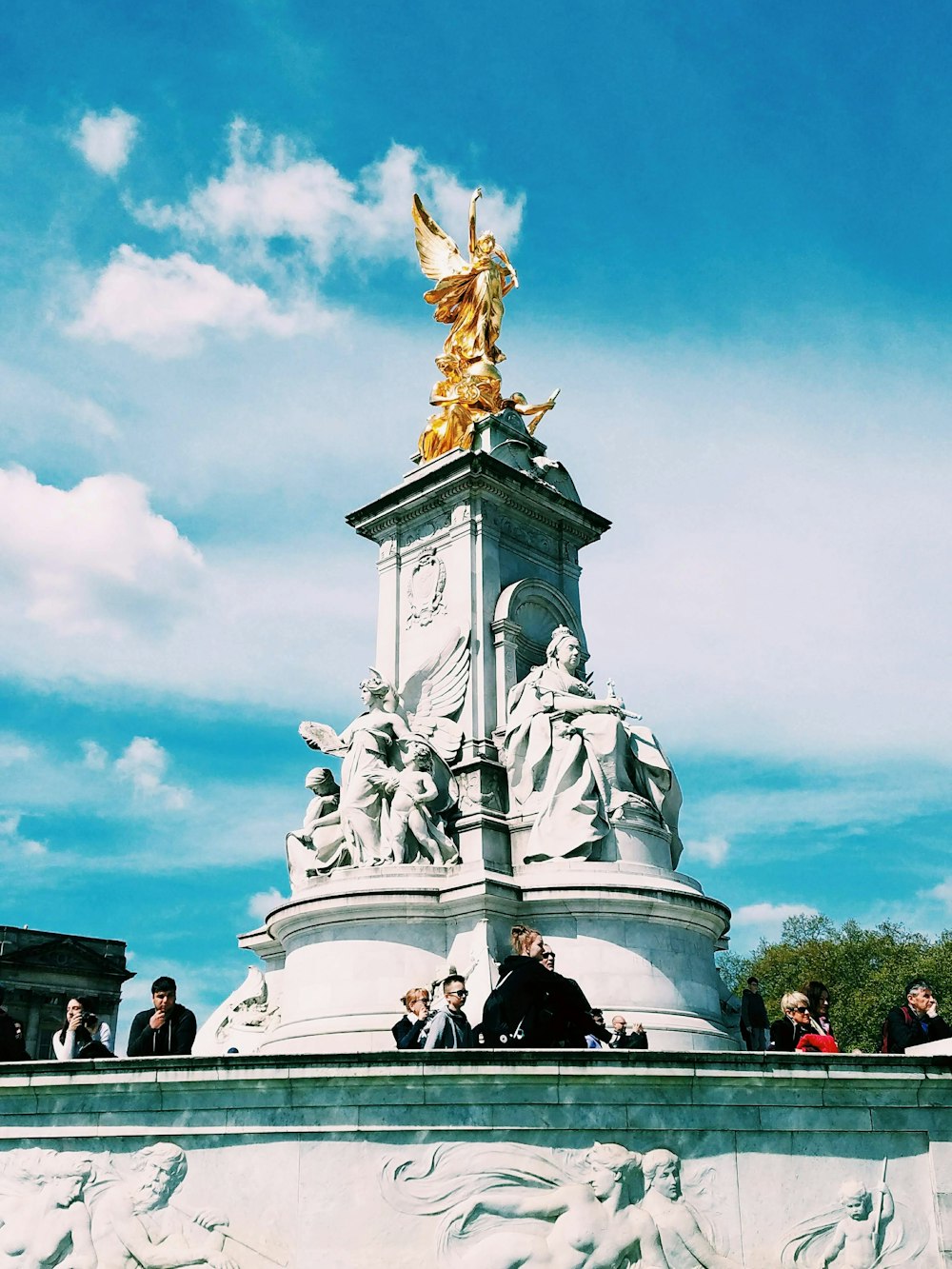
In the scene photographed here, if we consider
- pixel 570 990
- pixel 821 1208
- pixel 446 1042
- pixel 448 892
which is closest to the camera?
pixel 821 1208

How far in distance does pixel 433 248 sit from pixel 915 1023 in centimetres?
1910

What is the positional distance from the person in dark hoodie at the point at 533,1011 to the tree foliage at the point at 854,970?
38491 mm

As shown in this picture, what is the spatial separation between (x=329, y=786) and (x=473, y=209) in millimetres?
12256

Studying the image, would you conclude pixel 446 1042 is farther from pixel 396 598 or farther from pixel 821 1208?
pixel 396 598

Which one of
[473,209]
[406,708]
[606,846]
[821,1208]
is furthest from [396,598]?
[821,1208]

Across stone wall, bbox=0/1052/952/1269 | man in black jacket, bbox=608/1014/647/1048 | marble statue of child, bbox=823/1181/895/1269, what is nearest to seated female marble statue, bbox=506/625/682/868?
man in black jacket, bbox=608/1014/647/1048

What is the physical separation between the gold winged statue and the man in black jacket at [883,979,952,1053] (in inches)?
586

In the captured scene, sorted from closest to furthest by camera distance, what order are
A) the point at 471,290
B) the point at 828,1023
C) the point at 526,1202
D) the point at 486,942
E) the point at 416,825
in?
the point at 526,1202
the point at 828,1023
the point at 486,942
the point at 416,825
the point at 471,290

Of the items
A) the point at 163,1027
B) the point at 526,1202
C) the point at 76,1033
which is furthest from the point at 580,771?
the point at 526,1202

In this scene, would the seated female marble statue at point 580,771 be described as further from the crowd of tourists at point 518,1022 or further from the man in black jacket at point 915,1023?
the man in black jacket at point 915,1023

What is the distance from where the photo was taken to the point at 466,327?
2469cm

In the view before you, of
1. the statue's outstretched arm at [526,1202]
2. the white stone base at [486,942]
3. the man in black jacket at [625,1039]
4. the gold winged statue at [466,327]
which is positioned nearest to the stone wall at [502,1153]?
the statue's outstretched arm at [526,1202]

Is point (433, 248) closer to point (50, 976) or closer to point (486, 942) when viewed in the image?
point (486, 942)

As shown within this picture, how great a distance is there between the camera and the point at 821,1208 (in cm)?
872
